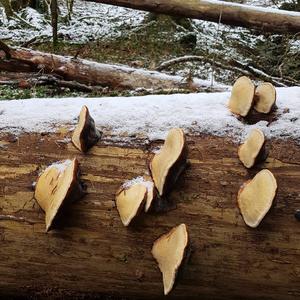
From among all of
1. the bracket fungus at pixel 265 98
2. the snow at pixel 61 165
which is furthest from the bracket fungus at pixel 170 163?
the bracket fungus at pixel 265 98

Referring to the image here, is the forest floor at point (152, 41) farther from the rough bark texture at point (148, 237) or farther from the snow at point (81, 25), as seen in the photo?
the rough bark texture at point (148, 237)

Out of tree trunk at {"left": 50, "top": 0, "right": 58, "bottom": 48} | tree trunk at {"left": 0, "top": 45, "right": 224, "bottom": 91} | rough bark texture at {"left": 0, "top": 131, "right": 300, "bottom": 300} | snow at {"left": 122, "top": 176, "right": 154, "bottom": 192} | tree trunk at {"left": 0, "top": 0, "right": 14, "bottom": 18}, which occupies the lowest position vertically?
tree trunk at {"left": 0, "top": 0, "right": 14, "bottom": 18}

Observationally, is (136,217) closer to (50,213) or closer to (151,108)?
(50,213)

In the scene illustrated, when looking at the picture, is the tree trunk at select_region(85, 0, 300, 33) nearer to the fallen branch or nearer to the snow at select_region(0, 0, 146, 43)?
the fallen branch

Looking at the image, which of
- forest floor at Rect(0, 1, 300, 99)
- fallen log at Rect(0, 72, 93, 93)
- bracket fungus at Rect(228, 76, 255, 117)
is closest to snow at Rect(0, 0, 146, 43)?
forest floor at Rect(0, 1, 300, 99)

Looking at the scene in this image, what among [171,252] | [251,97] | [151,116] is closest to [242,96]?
[251,97]

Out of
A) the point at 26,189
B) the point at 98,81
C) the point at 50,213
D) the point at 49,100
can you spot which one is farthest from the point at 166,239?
the point at 98,81
